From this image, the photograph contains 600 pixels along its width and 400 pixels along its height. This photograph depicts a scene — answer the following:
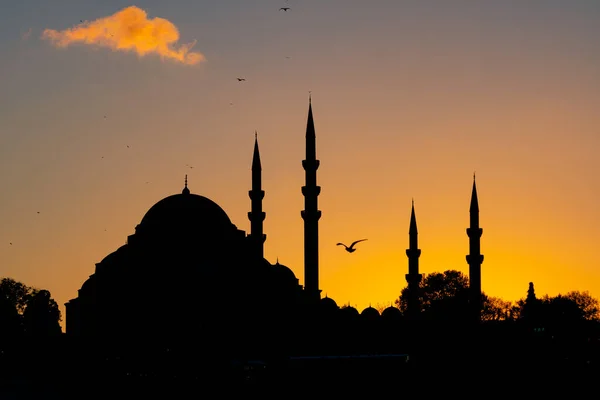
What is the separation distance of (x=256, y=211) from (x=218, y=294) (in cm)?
633

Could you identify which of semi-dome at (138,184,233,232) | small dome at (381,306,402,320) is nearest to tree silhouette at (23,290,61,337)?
semi-dome at (138,184,233,232)

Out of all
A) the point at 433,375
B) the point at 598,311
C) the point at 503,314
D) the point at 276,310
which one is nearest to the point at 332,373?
the point at 433,375

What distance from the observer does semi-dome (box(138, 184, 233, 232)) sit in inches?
2507

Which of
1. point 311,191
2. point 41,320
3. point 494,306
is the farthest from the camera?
point 494,306

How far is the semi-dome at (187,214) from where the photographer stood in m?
63.7

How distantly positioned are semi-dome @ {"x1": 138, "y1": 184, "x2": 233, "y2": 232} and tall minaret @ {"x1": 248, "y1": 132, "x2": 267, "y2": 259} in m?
1.27

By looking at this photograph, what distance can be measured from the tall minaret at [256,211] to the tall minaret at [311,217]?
4.04m

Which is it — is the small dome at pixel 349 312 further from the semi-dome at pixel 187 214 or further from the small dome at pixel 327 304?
the semi-dome at pixel 187 214

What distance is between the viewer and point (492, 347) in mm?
53719

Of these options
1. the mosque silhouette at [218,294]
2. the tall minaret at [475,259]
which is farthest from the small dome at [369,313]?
the tall minaret at [475,259]

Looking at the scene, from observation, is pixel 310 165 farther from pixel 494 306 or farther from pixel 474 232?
pixel 494 306

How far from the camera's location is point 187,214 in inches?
2510

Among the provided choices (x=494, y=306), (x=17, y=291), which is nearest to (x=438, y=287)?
(x=494, y=306)

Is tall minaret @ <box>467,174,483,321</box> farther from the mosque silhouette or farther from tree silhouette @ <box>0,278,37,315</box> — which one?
tree silhouette @ <box>0,278,37,315</box>
